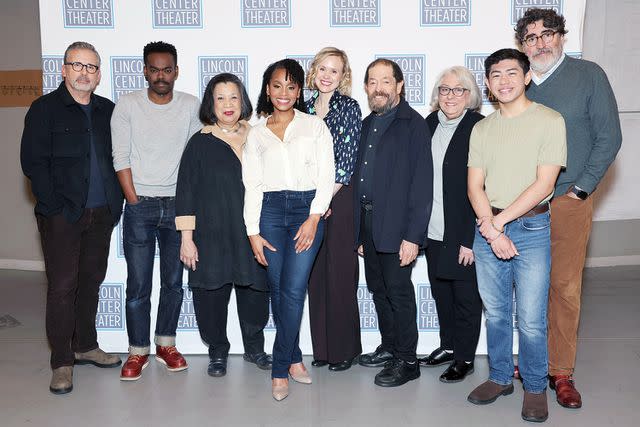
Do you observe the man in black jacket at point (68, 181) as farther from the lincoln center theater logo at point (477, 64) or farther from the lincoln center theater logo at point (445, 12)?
the lincoln center theater logo at point (477, 64)

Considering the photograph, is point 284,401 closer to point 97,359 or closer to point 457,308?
point 457,308

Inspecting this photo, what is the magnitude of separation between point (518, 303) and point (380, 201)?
0.87m

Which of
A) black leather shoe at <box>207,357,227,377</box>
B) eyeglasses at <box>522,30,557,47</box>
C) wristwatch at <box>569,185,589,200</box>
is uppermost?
eyeglasses at <box>522,30,557,47</box>

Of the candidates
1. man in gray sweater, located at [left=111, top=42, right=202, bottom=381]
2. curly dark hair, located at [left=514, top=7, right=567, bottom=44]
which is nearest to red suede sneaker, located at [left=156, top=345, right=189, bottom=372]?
man in gray sweater, located at [left=111, top=42, right=202, bottom=381]

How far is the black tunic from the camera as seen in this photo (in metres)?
3.54

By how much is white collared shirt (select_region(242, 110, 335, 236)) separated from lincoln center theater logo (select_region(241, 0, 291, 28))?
0.99 m

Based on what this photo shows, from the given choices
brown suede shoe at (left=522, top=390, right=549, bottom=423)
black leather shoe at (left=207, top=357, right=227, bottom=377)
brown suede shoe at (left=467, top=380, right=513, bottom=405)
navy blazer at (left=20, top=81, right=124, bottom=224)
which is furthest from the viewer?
black leather shoe at (left=207, top=357, right=227, bottom=377)

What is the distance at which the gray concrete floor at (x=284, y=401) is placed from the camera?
325 cm

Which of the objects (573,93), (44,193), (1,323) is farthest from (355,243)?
(1,323)

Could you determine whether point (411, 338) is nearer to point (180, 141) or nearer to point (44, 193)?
point (180, 141)

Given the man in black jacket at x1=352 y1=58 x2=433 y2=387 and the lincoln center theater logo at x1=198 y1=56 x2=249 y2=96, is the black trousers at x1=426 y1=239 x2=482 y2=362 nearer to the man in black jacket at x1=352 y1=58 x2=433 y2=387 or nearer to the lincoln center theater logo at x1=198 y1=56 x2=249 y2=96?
the man in black jacket at x1=352 y1=58 x2=433 y2=387

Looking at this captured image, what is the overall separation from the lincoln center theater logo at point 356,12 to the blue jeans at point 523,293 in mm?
1567

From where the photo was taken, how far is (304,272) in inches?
131

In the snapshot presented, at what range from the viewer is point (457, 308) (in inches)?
145
